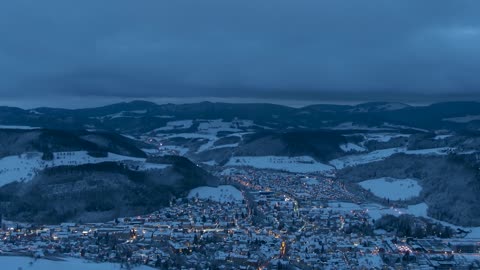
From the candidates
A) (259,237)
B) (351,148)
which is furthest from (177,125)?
(259,237)

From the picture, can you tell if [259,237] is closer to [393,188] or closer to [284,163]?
[393,188]

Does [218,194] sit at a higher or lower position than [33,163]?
lower

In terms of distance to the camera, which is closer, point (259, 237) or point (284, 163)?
point (259, 237)

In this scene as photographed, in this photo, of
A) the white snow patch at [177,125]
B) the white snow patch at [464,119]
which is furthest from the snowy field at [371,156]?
the white snow patch at [464,119]

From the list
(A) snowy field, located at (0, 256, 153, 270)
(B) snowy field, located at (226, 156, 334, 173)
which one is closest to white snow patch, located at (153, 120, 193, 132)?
(B) snowy field, located at (226, 156, 334, 173)

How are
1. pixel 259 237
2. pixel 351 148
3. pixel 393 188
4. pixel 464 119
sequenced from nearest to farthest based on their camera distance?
pixel 259 237 < pixel 393 188 < pixel 351 148 < pixel 464 119

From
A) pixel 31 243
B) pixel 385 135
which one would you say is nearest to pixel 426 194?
pixel 31 243

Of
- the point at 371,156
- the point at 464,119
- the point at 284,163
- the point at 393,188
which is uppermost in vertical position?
the point at 464,119

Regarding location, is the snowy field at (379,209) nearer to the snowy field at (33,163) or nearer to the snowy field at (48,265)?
the snowy field at (33,163)
